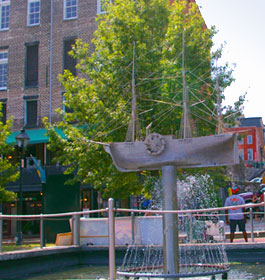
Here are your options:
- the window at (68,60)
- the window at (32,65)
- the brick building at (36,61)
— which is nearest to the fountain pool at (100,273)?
the brick building at (36,61)

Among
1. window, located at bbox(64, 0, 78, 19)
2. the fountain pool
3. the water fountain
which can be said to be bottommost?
the fountain pool

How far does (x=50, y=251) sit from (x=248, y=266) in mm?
5491

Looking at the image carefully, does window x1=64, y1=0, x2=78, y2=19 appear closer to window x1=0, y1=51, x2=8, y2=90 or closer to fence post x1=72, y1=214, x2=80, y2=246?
window x1=0, y1=51, x2=8, y2=90

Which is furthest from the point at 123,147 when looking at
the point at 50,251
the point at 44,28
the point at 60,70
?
the point at 44,28

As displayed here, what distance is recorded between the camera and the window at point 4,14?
1346 inches

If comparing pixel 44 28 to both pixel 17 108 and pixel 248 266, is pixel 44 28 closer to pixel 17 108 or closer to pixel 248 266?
pixel 17 108

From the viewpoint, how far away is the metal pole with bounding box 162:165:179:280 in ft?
27.5

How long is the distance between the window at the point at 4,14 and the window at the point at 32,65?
2704 millimetres

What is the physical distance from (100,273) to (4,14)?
26.6 meters

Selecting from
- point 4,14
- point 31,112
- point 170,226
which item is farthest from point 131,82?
point 4,14

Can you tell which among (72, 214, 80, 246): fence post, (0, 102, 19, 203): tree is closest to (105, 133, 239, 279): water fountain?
(72, 214, 80, 246): fence post

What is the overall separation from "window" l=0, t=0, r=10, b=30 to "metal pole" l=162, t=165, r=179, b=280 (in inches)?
1119

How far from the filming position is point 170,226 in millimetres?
8492

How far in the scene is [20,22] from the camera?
33.7 meters
